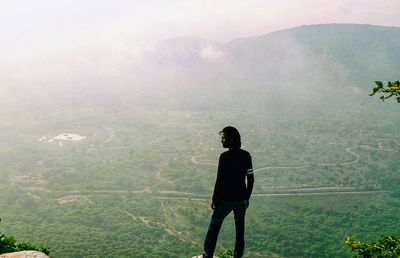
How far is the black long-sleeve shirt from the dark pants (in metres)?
0.17

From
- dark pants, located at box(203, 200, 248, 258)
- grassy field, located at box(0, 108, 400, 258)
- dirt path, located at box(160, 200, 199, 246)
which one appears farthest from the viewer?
grassy field, located at box(0, 108, 400, 258)

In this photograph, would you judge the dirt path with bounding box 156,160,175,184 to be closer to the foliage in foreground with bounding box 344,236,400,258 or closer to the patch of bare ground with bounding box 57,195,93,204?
the patch of bare ground with bounding box 57,195,93,204

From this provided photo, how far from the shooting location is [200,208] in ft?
262

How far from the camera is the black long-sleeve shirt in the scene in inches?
307

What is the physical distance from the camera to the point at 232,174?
25.6 ft

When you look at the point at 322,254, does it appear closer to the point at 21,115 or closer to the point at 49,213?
the point at 49,213

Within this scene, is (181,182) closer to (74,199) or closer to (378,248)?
(74,199)

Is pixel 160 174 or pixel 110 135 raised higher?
pixel 110 135

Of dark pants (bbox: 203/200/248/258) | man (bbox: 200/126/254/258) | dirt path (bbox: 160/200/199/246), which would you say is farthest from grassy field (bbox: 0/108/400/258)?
man (bbox: 200/126/254/258)

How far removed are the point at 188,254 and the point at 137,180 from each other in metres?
52.7

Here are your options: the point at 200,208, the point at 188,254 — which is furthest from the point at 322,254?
the point at 200,208

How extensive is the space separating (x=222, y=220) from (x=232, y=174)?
1.02 m

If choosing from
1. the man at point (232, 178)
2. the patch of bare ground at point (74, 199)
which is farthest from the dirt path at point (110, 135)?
the man at point (232, 178)

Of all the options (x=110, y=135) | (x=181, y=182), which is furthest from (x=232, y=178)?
(x=110, y=135)
